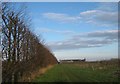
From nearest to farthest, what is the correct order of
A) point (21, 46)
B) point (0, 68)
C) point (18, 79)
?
point (0, 68)
point (18, 79)
point (21, 46)

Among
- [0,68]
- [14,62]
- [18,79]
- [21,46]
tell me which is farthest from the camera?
[21,46]

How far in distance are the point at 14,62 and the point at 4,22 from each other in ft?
8.27

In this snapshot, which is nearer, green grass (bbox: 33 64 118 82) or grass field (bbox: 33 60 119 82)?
green grass (bbox: 33 64 118 82)

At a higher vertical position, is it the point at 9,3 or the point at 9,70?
the point at 9,3

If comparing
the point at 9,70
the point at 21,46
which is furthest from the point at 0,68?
the point at 21,46

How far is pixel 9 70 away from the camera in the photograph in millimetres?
17797

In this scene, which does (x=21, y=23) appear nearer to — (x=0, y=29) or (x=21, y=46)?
(x=21, y=46)

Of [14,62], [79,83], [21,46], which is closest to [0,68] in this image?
[14,62]

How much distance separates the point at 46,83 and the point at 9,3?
6.92 m

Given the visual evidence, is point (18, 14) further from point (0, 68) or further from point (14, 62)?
point (0, 68)

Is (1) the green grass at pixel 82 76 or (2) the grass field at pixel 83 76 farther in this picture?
(2) the grass field at pixel 83 76

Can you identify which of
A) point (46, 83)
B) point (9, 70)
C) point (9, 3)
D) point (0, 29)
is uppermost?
point (9, 3)

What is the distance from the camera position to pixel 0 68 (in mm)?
16719

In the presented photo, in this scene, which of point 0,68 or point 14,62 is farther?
point 14,62
